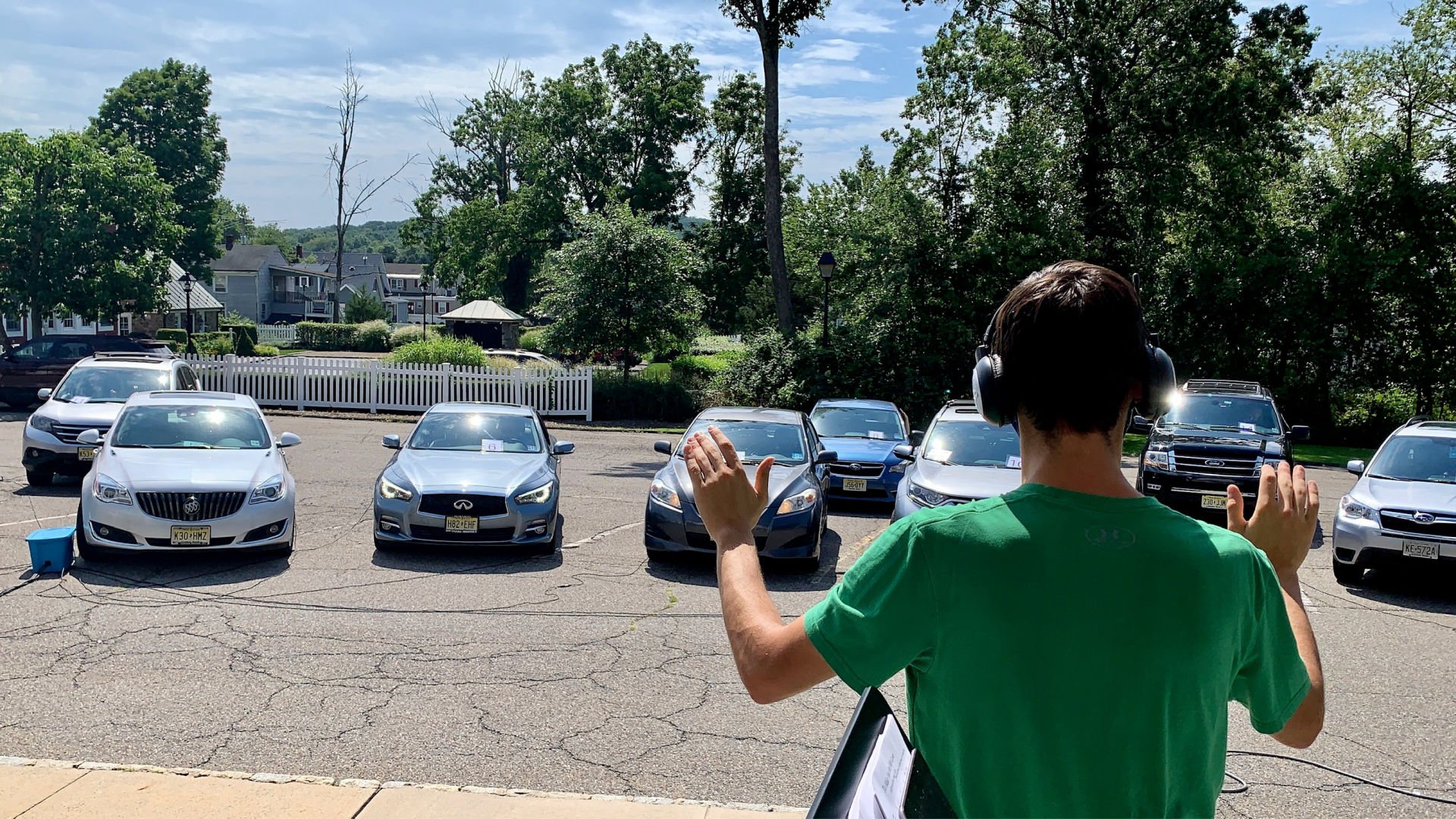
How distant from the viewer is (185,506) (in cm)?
1019

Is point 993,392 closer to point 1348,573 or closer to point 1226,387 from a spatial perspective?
point 1348,573

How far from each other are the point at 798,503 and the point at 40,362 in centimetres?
2509

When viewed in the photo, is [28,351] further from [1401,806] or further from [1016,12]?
[1401,806]

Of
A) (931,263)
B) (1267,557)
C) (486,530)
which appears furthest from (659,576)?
(931,263)

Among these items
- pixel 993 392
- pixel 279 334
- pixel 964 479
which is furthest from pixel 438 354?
pixel 279 334

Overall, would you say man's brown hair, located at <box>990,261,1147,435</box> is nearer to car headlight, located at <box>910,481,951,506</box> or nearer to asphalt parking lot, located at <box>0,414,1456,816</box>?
asphalt parking lot, located at <box>0,414,1456,816</box>

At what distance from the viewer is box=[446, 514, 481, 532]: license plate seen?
10789mm

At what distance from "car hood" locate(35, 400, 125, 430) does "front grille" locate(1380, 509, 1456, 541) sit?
15226mm

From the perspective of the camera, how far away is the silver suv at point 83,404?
1503 centimetres

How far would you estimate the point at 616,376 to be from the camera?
97.1ft

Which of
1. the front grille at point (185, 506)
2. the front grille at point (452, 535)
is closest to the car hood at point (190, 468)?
the front grille at point (185, 506)

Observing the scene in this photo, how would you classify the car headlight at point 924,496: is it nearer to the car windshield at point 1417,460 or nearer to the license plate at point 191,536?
the car windshield at point 1417,460

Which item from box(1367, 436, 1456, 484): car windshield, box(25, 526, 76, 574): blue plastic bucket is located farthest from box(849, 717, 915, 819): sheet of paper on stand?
box(1367, 436, 1456, 484): car windshield

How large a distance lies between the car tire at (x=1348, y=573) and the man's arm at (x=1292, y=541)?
983cm
